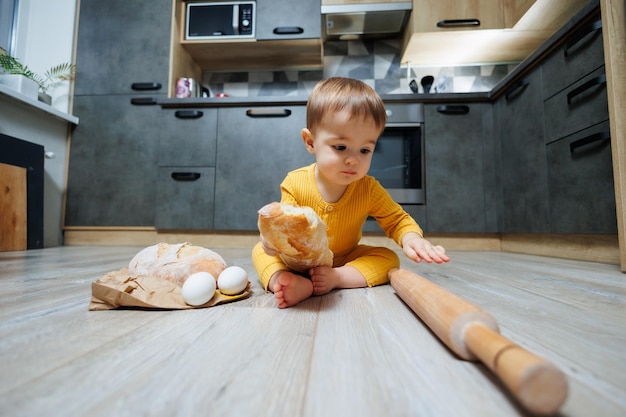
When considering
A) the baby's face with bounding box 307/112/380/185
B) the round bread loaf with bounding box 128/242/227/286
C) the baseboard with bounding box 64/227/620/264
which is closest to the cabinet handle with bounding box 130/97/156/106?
the baseboard with bounding box 64/227/620/264

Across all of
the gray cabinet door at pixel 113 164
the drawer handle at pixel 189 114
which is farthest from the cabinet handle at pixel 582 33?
the gray cabinet door at pixel 113 164

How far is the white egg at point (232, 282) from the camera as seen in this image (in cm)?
66

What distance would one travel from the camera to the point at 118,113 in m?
2.17

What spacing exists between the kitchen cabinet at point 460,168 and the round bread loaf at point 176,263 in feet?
4.93

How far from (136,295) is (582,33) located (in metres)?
1.77

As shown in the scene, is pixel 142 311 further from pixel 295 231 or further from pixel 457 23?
pixel 457 23

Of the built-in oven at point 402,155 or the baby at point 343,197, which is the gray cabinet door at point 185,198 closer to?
the built-in oven at point 402,155

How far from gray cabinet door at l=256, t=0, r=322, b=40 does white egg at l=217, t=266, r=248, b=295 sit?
6.59 ft

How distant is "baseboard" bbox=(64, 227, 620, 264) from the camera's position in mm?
1574

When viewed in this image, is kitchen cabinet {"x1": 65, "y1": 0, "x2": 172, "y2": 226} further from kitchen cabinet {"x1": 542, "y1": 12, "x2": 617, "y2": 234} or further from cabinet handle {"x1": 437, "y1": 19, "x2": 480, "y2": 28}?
kitchen cabinet {"x1": 542, "y1": 12, "x2": 617, "y2": 234}

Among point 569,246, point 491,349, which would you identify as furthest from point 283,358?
point 569,246

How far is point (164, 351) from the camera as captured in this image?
39 cm

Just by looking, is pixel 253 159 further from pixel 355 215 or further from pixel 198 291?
pixel 198 291

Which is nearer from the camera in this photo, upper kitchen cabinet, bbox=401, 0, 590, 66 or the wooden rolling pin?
the wooden rolling pin
